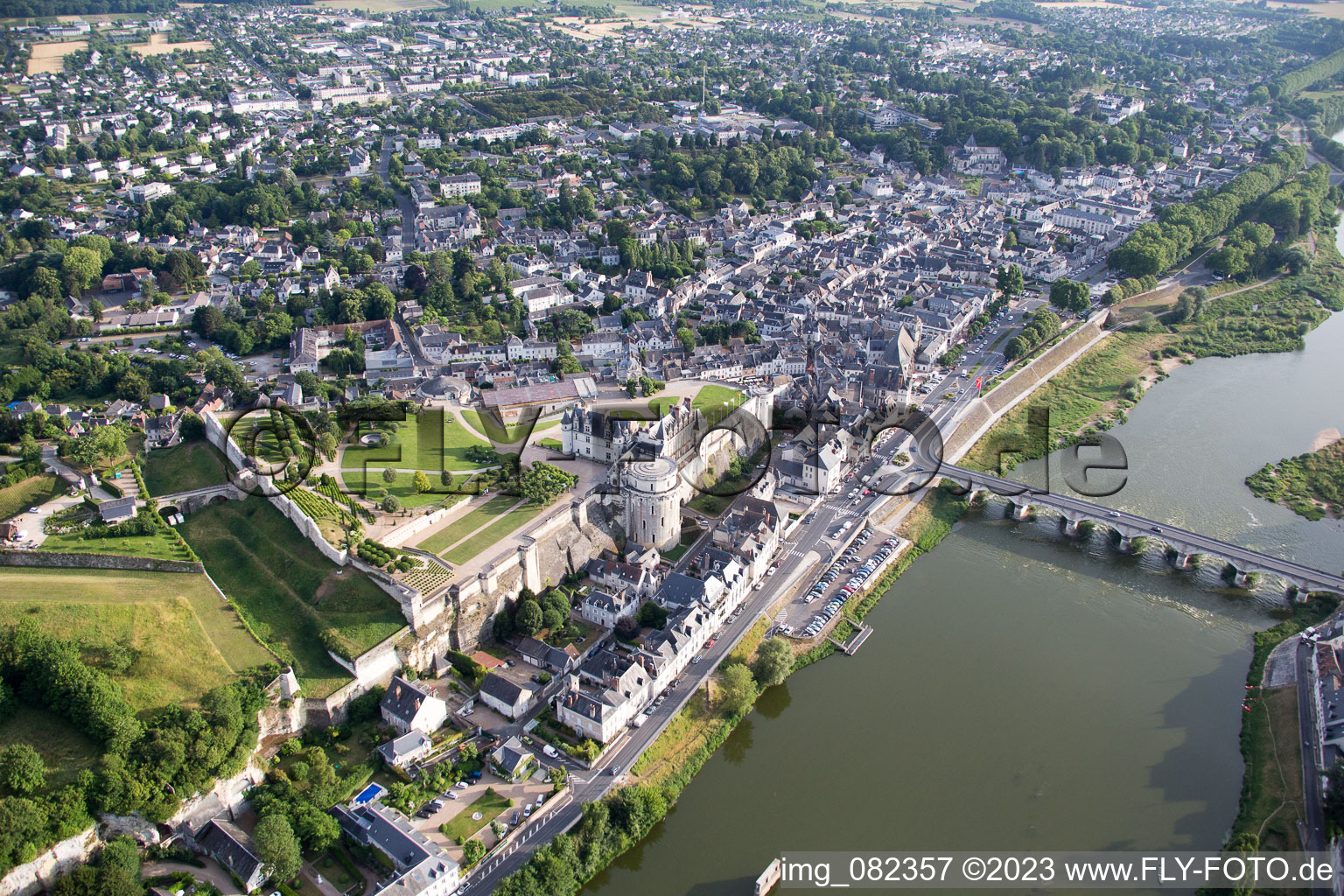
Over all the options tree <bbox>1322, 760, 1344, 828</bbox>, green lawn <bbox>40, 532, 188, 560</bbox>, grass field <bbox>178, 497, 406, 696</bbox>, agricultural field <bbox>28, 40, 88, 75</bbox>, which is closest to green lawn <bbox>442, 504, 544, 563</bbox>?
grass field <bbox>178, 497, 406, 696</bbox>

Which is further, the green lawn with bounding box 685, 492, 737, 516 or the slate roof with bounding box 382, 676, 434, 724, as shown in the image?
the green lawn with bounding box 685, 492, 737, 516

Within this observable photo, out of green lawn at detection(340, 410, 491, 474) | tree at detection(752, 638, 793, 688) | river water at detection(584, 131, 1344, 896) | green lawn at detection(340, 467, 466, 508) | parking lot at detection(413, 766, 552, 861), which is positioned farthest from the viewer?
green lawn at detection(340, 410, 491, 474)

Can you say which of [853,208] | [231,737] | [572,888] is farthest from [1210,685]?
[853,208]

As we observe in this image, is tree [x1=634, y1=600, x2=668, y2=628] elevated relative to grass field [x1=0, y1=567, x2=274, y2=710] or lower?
lower

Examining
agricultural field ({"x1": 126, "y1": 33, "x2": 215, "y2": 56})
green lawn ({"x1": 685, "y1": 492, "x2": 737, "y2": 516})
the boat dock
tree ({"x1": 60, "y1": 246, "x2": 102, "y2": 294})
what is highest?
agricultural field ({"x1": 126, "y1": 33, "x2": 215, "y2": 56})

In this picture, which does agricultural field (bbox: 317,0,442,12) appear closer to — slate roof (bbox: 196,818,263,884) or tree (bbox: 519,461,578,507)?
tree (bbox: 519,461,578,507)

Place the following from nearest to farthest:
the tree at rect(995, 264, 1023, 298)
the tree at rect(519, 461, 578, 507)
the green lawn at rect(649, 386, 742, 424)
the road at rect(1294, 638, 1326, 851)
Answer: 1. the road at rect(1294, 638, 1326, 851)
2. the tree at rect(519, 461, 578, 507)
3. the green lawn at rect(649, 386, 742, 424)
4. the tree at rect(995, 264, 1023, 298)
